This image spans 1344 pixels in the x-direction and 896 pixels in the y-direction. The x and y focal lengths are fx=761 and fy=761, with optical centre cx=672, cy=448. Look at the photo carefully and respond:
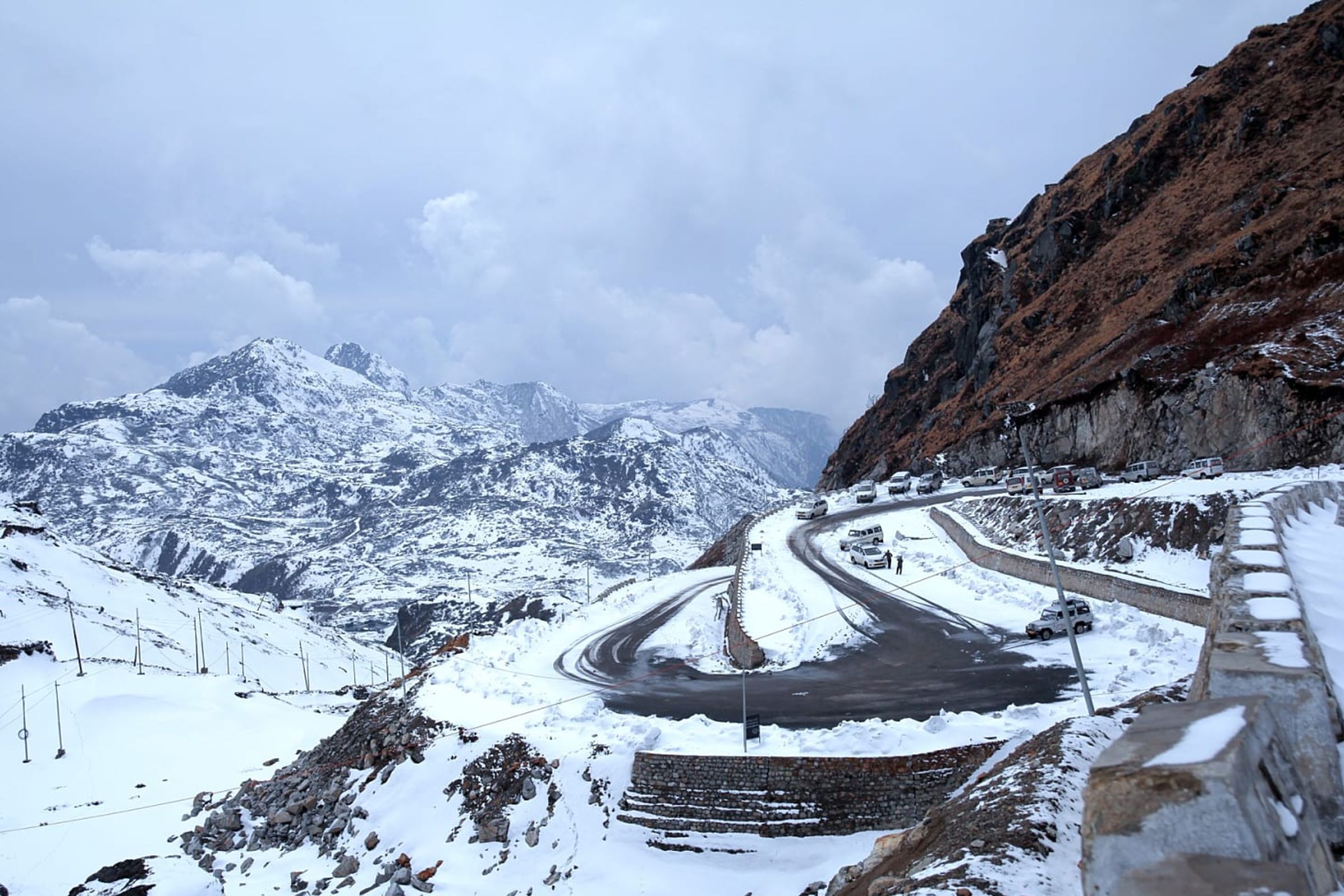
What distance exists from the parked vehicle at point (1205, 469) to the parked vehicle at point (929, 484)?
84.0ft

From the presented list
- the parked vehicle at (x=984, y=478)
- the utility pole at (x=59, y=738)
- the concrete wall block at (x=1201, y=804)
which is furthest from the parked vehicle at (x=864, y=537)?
the utility pole at (x=59, y=738)

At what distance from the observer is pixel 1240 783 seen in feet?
12.7

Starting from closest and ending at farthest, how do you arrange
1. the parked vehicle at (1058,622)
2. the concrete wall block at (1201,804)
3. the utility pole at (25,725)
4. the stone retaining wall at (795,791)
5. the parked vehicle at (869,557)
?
1. the concrete wall block at (1201,804)
2. the stone retaining wall at (795,791)
3. the parked vehicle at (1058,622)
4. the parked vehicle at (869,557)
5. the utility pole at (25,725)

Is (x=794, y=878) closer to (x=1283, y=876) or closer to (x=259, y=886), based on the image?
(x=1283, y=876)

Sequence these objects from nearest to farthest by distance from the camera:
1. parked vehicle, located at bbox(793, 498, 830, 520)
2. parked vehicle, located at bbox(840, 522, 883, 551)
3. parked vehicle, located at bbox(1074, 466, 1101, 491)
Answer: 1. parked vehicle, located at bbox(1074, 466, 1101, 491)
2. parked vehicle, located at bbox(840, 522, 883, 551)
3. parked vehicle, located at bbox(793, 498, 830, 520)

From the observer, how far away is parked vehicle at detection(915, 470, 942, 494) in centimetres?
6931

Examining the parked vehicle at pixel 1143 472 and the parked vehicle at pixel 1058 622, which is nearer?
the parked vehicle at pixel 1058 622

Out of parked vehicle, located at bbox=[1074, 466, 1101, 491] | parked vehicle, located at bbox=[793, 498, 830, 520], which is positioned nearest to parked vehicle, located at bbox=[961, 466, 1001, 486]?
parked vehicle, located at bbox=[793, 498, 830, 520]

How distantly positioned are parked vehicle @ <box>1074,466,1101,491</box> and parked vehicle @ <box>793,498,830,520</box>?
20.9m

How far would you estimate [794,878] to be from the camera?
17.8 meters

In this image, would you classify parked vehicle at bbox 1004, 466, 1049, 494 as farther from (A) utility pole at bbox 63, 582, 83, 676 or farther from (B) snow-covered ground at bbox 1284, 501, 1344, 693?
(A) utility pole at bbox 63, 582, 83, 676

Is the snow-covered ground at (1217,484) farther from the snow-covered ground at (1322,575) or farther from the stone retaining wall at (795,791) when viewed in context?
the stone retaining wall at (795,791)

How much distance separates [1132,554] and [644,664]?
71.5 ft

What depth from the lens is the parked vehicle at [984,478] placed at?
6462 cm
